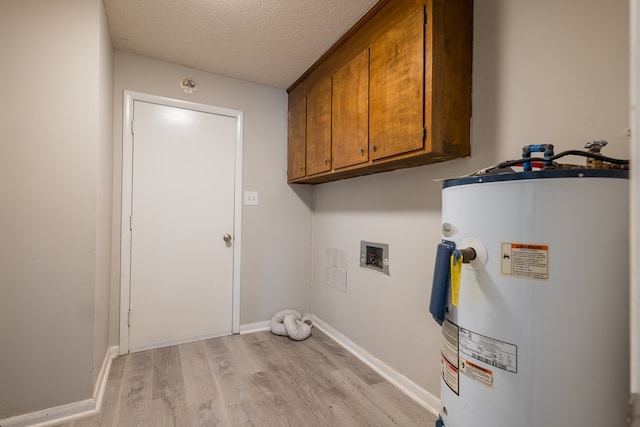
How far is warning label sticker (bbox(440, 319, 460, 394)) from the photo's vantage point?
3.18ft

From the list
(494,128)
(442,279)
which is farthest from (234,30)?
(442,279)

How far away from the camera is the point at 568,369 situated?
2.49 ft

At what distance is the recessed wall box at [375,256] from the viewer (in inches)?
81.4

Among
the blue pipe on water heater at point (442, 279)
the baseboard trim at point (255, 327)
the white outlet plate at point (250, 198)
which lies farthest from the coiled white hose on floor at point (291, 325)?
the blue pipe on water heater at point (442, 279)

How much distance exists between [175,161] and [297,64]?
132cm

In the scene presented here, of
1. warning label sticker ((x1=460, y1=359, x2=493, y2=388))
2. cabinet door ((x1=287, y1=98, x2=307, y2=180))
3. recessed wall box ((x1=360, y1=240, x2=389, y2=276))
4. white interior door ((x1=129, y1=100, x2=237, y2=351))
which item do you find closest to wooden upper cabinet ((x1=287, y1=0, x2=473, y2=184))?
cabinet door ((x1=287, y1=98, x2=307, y2=180))

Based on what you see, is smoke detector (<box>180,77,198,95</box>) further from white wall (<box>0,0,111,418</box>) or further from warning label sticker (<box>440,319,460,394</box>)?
warning label sticker (<box>440,319,460,394</box>)

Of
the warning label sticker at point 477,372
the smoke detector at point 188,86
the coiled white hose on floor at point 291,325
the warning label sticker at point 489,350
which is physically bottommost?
the coiled white hose on floor at point 291,325

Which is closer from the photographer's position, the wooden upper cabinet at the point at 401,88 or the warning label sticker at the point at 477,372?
the warning label sticker at the point at 477,372

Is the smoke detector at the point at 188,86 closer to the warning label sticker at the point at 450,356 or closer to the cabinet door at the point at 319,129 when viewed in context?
the cabinet door at the point at 319,129

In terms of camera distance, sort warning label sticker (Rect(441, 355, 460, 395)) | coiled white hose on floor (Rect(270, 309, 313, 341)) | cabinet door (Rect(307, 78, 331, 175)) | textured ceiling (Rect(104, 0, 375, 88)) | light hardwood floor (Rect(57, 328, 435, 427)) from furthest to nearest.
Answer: coiled white hose on floor (Rect(270, 309, 313, 341)) → cabinet door (Rect(307, 78, 331, 175)) → textured ceiling (Rect(104, 0, 375, 88)) → light hardwood floor (Rect(57, 328, 435, 427)) → warning label sticker (Rect(441, 355, 460, 395))

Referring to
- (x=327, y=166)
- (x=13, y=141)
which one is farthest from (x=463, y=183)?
(x=13, y=141)

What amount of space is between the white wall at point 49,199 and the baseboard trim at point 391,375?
1.74 meters

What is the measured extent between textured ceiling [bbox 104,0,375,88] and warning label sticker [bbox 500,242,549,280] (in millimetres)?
1644
